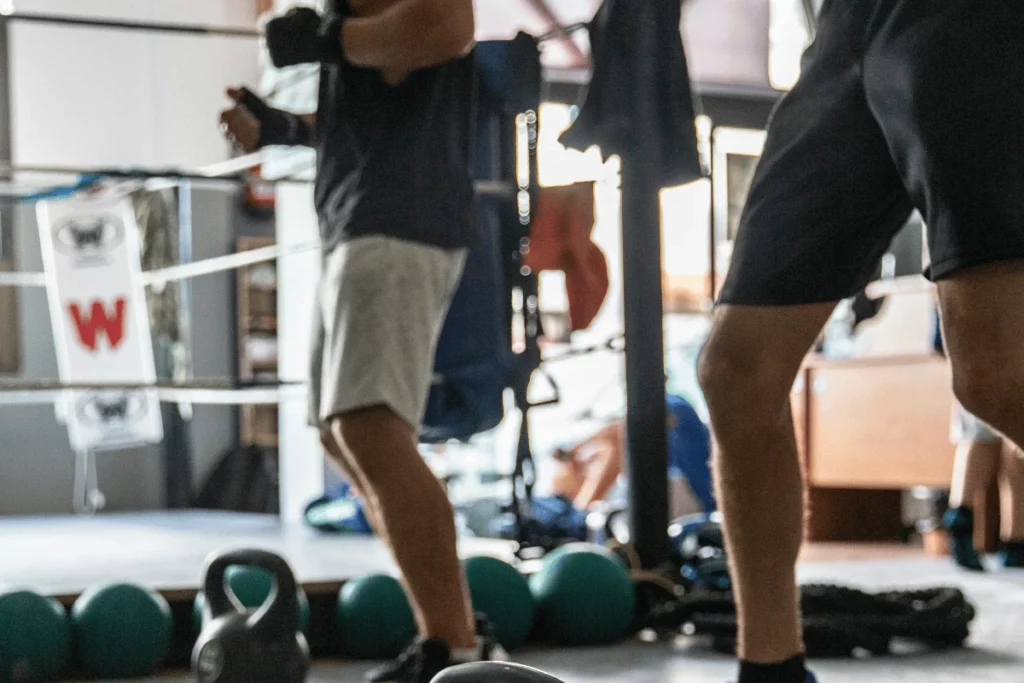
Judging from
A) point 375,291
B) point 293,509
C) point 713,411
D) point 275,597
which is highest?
point 375,291

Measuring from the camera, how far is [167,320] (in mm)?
5445

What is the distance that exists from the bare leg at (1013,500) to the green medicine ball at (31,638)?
252cm

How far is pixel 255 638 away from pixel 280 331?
10.9 ft

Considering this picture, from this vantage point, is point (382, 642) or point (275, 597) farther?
point (382, 642)

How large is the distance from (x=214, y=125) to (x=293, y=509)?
2.05 m

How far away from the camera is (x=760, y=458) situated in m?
1.32

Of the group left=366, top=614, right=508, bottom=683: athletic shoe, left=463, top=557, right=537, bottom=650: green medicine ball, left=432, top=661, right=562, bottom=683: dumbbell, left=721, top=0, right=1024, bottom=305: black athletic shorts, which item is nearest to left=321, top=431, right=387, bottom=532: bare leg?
left=366, top=614, right=508, bottom=683: athletic shoe

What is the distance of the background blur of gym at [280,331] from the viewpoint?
4340mm

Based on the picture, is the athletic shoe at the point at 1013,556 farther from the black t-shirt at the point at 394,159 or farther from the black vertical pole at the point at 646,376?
the black t-shirt at the point at 394,159

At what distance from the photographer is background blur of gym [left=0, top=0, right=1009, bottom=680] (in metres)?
4.34

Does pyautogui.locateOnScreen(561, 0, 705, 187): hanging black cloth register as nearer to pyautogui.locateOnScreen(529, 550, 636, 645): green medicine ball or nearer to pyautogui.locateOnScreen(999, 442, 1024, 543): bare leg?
pyautogui.locateOnScreen(529, 550, 636, 645): green medicine ball

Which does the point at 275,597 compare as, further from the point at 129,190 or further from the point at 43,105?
the point at 43,105

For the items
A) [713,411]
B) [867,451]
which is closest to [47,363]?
[867,451]

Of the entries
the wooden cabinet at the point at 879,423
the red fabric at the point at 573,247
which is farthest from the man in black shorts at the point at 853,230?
the wooden cabinet at the point at 879,423
